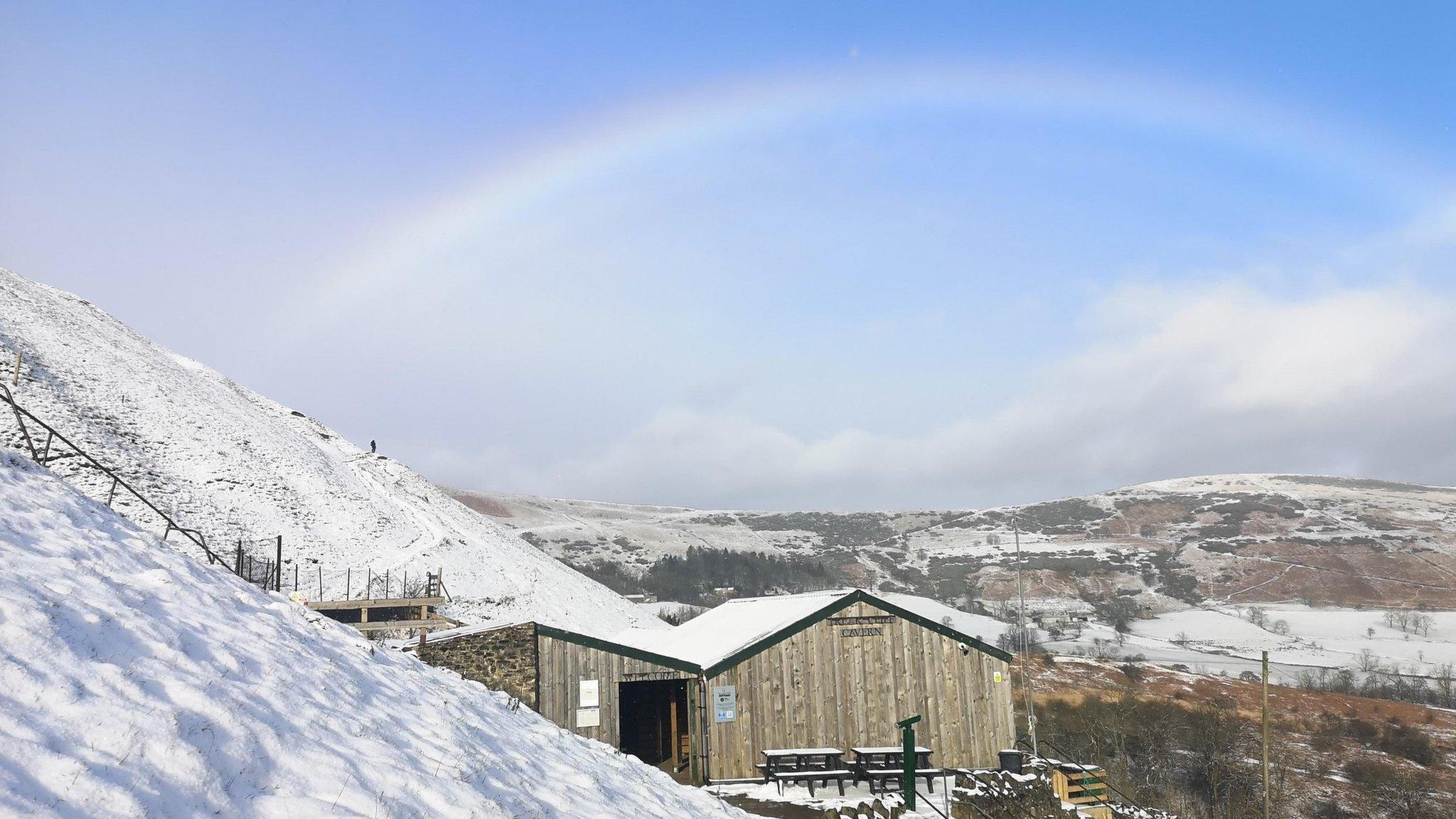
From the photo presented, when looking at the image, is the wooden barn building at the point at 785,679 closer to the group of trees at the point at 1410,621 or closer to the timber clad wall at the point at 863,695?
the timber clad wall at the point at 863,695

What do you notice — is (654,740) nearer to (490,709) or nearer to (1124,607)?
(490,709)

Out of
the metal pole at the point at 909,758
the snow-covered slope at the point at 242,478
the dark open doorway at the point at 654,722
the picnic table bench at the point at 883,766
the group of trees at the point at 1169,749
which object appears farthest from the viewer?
the snow-covered slope at the point at 242,478

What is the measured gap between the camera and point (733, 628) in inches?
1142

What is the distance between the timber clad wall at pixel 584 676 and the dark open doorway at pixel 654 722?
13.8 feet

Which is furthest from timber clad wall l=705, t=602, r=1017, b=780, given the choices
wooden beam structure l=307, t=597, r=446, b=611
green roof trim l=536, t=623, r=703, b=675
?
wooden beam structure l=307, t=597, r=446, b=611

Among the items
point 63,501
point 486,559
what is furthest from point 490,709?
point 486,559

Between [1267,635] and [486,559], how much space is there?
87.1 metres

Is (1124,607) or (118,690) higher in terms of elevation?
(118,690)

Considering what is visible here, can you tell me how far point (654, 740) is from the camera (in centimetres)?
3016

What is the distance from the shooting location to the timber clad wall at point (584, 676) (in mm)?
23797

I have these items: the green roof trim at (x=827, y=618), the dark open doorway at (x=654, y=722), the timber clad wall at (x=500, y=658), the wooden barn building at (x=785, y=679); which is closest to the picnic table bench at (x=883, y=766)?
the wooden barn building at (x=785, y=679)

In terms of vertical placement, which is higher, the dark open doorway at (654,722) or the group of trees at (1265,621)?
the dark open doorway at (654,722)

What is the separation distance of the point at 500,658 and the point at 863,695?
10.4m

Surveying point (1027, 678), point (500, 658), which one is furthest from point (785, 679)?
point (1027, 678)
